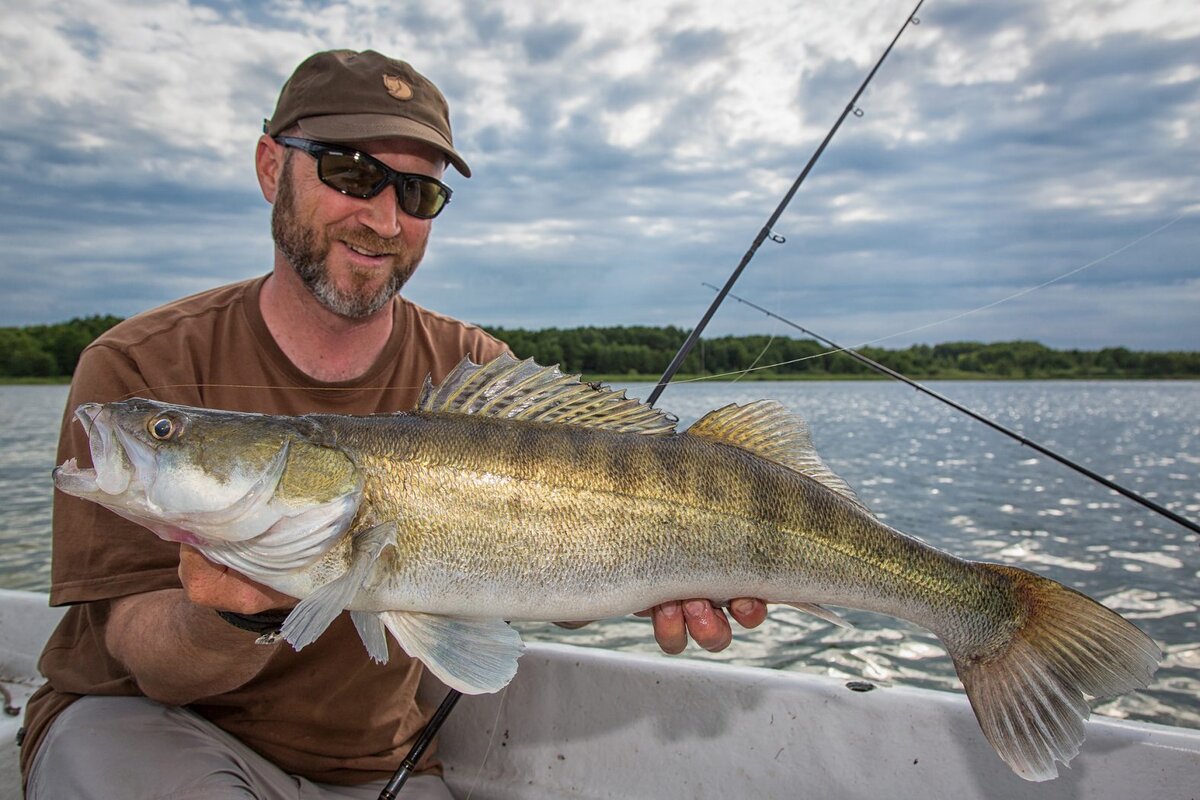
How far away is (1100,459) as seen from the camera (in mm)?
18859

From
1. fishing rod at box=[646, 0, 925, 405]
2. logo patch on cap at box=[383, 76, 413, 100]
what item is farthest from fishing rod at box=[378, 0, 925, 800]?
logo patch on cap at box=[383, 76, 413, 100]

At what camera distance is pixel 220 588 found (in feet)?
7.27

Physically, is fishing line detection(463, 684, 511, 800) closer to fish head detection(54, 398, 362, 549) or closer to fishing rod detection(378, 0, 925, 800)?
fishing rod detection(378, 0, 925, 800)

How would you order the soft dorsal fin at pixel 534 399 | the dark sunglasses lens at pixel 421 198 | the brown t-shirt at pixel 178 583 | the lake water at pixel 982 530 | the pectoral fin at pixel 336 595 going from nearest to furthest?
the pectoral fin at pixel 336 595
the soft dorsal fin at pixel 534 399
the brown t-shirt at pixel 178 583
the dark sunglasses lens at pixel 421 198
the lake water at pixel 982 530

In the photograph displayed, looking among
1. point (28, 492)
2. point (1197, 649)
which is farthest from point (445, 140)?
point (28, 492)

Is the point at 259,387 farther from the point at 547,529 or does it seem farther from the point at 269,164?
the point at 547,529

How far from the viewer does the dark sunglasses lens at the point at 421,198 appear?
3408 mm

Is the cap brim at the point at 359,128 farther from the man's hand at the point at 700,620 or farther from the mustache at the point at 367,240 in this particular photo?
the man's hand at the point at 700,620

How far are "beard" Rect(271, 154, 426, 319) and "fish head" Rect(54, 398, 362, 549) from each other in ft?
3.62

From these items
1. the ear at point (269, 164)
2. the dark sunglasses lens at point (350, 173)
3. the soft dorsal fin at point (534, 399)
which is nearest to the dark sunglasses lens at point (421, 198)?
the dark sunglasses lens at point (350, 173)

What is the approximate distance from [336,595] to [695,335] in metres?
2.60

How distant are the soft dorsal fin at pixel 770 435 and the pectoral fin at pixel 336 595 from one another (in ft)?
3.68

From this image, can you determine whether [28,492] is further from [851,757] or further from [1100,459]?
[1100,459]

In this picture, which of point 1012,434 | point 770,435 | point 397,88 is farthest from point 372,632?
point 1012,434
